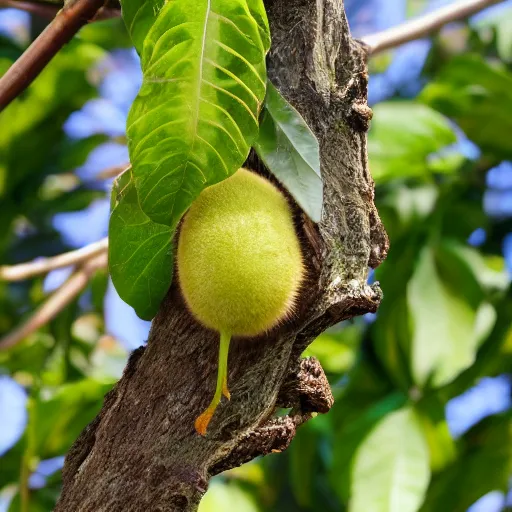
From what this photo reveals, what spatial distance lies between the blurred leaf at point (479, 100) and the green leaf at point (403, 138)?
0.04m

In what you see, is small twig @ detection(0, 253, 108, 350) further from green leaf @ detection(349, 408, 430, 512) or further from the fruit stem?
the fruit stem

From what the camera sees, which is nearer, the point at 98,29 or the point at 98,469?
the point at 98,469

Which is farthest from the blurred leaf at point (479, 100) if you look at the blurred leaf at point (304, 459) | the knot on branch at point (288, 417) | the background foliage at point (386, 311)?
the knot on branch at point (288, 417)

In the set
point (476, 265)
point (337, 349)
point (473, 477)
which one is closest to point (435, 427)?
point (473, 477)

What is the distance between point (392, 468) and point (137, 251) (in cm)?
76

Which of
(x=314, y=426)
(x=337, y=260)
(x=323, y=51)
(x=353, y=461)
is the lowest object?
(x=314, y=426)

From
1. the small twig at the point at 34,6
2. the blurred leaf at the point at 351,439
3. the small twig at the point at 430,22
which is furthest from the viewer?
the blurred leaf at the point at 351,439

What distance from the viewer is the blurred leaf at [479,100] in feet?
4.58

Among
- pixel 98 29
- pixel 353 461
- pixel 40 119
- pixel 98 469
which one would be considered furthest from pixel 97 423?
pixel 98 29

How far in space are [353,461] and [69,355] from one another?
1.88ft

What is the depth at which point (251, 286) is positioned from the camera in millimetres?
441

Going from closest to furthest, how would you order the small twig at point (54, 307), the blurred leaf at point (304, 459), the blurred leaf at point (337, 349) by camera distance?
1. the small twig at point (54, 307)
2. the blurred leaf at point (304, 459)
3. the blurred leaf at point (337, 349)

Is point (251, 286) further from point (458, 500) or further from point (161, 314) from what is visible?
point (458, 500)

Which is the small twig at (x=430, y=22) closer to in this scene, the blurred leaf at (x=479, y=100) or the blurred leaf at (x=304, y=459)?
the blurred leaf at (x=479, y=100)
